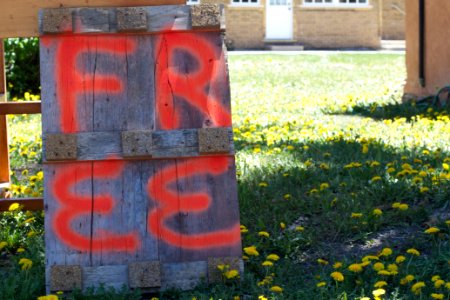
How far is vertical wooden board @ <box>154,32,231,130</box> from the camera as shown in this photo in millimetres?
4031

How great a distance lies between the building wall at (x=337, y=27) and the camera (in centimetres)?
2817

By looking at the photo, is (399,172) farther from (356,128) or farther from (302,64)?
(302,64)

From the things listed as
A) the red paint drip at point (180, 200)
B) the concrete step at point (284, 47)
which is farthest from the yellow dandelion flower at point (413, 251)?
the concrete step at point (284, 47)

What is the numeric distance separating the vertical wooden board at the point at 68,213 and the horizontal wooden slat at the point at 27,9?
2.37 ft

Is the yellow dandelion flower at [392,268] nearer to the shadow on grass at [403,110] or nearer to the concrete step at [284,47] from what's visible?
the shadow on grass at [403,110]

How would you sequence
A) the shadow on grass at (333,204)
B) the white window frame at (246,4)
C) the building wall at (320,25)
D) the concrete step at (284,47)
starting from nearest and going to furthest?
the shadow on grass at (333,204)
the concrete step at (284,47)
the building wall at (320,25)
the white window frame at (246,4)

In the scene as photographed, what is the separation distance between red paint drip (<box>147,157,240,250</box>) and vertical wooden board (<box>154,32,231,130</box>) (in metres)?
0.19

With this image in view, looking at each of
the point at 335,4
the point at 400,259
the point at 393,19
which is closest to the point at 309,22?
the point at 335,4

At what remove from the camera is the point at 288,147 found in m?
→ 7.27

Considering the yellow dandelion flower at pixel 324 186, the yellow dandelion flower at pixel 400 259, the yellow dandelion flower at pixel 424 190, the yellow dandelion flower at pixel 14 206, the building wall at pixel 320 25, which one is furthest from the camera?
the building wall at pixel 320 25

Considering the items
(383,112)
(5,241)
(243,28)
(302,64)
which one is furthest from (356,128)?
(243,28)

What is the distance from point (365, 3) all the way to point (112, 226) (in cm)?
2615

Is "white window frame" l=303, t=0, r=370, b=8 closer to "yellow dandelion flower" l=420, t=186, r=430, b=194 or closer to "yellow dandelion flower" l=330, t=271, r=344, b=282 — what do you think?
"yellow dandelion flower" l=420, t=186, r=430, b=194

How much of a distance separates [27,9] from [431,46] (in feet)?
26.0
